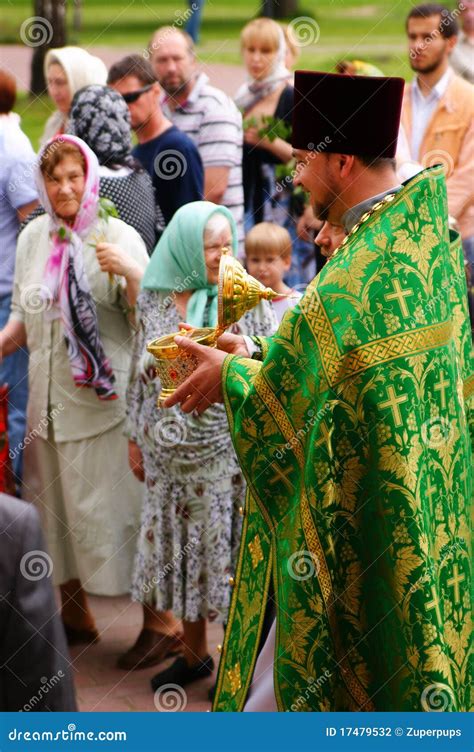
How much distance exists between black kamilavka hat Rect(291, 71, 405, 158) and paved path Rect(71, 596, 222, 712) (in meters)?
2.35

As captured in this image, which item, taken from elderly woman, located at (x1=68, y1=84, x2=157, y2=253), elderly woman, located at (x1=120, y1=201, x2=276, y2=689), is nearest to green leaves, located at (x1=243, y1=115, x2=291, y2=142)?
elderly woman, located at (x1=68, y1=84, x2=157, y2=253)

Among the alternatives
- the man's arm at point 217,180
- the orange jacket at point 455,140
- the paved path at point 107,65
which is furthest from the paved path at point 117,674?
the paved path at point 107,65

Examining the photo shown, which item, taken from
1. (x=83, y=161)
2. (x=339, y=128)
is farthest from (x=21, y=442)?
(x=339, y=128)

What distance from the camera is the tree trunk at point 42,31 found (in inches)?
485

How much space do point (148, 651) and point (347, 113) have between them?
8.80 ft

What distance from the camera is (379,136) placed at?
3861mm

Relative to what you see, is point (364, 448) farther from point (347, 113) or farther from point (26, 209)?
point (26, 209)

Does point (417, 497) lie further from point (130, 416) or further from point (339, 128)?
point (130, 416)

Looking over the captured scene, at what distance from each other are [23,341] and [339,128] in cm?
244

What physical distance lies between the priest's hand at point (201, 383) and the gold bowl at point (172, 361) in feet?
0.17

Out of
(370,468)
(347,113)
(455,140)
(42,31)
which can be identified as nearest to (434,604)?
(370,468)

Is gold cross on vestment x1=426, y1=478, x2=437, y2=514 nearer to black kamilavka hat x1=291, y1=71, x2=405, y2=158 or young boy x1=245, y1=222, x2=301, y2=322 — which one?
black kamilavka hat x1=291, y1=71, x2=405, y2=158

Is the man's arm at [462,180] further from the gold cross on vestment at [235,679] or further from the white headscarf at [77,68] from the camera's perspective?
the gold cross on vestment at [235,679]

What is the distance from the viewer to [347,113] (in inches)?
157
